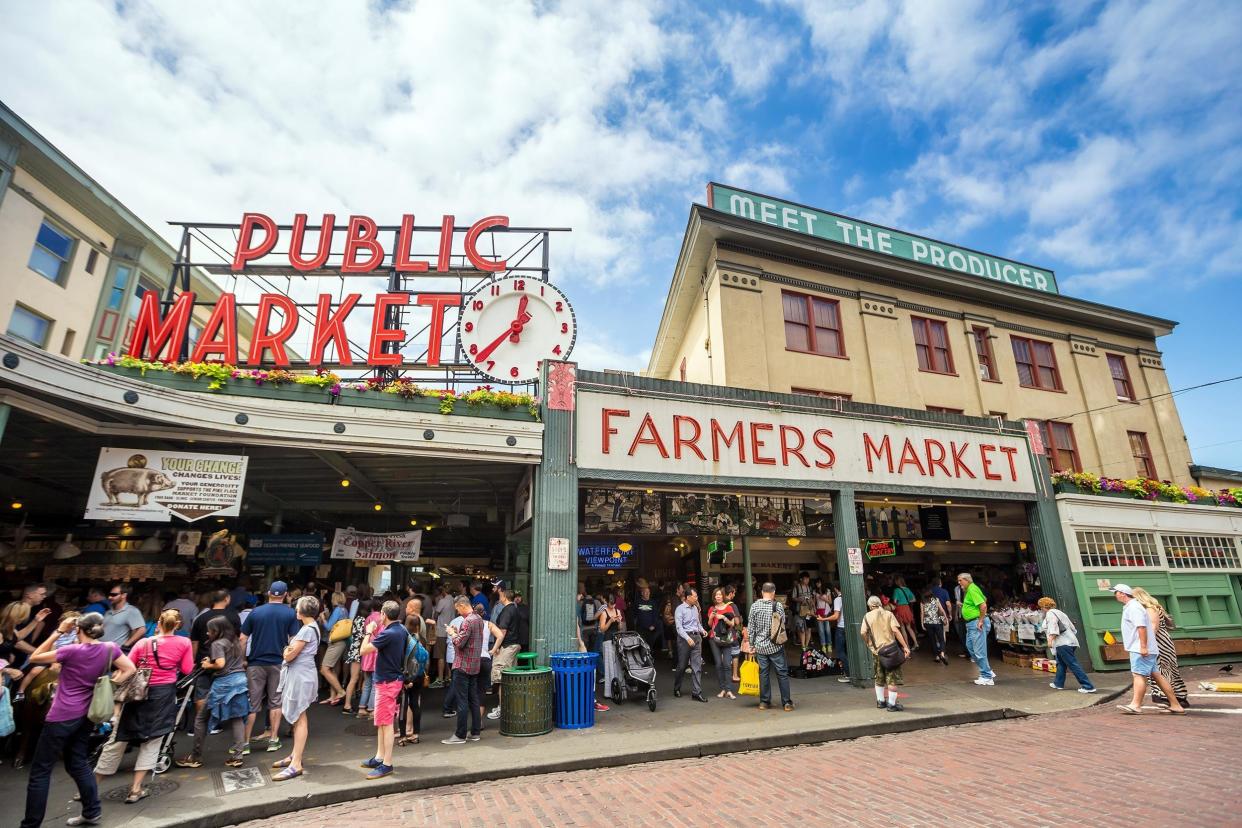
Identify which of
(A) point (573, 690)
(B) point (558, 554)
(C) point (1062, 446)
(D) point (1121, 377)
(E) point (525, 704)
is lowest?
(E) point (525, 704)

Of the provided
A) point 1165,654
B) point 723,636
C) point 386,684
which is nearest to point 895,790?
point 723,636

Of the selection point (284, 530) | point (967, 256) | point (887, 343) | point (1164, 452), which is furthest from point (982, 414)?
point (284, 530)

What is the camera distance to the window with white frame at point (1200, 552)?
16750 millimetres

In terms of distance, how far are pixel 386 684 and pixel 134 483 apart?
20.0 ft

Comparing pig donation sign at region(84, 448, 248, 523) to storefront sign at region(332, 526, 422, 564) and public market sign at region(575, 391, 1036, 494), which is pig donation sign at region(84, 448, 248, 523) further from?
storefront sign at region(332, 526, 422, 564)

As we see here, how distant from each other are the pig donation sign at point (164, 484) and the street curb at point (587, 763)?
16.7ft

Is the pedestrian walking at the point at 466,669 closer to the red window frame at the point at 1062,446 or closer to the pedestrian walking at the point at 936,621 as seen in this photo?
the pedestrian walking at the point at 936,621

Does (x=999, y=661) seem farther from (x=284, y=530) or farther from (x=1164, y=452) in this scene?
(x=284, y=530)

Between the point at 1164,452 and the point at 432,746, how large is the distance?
1054 inches

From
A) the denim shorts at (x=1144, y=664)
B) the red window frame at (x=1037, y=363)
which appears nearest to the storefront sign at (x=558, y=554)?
the denim shorts at (x=1144, y=664)

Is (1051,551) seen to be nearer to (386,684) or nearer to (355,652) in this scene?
(386,684)

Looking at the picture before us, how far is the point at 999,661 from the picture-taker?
1591 centimetres

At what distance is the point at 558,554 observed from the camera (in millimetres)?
10891

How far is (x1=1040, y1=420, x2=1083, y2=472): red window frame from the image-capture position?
2002cm
